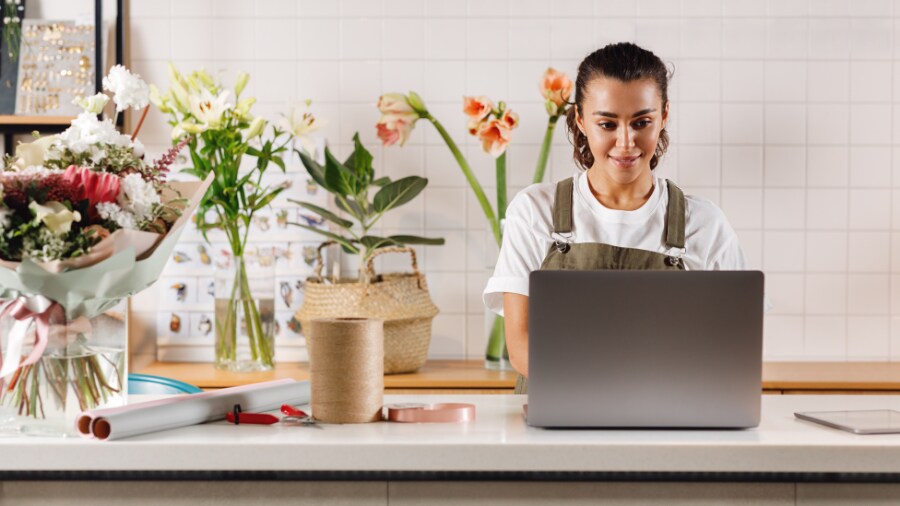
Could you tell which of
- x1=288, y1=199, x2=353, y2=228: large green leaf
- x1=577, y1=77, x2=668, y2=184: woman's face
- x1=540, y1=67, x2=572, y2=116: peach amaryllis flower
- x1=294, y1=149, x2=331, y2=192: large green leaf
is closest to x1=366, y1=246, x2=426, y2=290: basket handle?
x1=288, y1=199, x2=353, y2=228: large green leaf

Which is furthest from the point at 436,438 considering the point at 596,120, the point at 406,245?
the point at 406,245

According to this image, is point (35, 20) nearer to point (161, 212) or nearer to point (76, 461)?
point (161, 212)

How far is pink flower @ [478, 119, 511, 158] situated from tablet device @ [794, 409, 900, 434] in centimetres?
150

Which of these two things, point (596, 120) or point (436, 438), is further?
point (596, 120)

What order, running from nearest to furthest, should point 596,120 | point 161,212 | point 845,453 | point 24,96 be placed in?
1. point 845,453
2. point 161,212
3. point 596,120
4. point 24,96

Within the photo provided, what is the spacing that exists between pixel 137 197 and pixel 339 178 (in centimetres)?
155

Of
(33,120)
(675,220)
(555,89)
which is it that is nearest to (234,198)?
(33,120)

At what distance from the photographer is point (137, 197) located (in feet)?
4.92

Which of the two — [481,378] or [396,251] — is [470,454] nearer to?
[481,378]

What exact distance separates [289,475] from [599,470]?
0.42m

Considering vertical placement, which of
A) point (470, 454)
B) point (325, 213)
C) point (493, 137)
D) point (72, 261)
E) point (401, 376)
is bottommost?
point (401, 376)

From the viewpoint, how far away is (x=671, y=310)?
1397 mm

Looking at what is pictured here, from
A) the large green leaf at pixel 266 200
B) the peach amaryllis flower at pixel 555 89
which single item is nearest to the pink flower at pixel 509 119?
the peach amaryllis flower at pixel 555 89

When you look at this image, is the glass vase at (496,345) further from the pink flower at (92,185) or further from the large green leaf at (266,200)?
the pink flower at (92,185)
